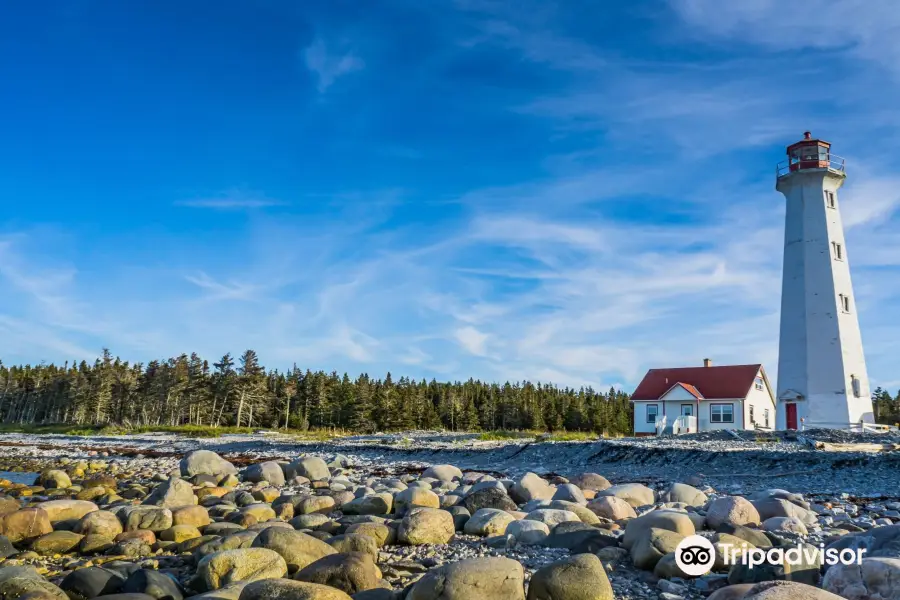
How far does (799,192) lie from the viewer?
26.9m

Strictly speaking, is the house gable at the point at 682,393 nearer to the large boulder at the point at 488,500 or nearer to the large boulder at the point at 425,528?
the large boulder at the point at 488,500

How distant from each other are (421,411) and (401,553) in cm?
6212

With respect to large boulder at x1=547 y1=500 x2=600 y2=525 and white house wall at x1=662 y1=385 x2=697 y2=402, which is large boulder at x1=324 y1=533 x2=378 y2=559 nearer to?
large boulder at x1=547 y1=500 x2=600 y2=525

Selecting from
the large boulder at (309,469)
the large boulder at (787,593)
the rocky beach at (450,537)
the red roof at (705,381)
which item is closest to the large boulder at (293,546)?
the rocky beach at (450,537)

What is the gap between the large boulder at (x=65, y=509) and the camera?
27.6 feet

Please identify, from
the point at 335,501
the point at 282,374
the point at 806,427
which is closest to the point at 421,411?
the point at 282,374

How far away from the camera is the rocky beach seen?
15.1 ft

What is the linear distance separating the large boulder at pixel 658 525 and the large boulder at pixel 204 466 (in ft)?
36.4

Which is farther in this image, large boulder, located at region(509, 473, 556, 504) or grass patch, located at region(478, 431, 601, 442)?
grass patch, located at region(478, 431, 601, 442)

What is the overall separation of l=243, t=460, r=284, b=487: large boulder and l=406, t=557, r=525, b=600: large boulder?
10.2 meters

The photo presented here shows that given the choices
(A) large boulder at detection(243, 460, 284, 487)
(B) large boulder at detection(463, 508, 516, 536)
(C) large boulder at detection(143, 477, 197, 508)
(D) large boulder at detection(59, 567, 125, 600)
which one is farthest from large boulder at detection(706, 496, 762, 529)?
(A) large boulder at detection(243, 460, 284, 487)

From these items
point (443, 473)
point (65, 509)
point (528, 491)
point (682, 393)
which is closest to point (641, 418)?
point (682, 393)

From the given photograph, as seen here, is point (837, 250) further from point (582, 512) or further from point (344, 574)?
point (344, 574)

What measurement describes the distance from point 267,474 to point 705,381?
95.6 feet
